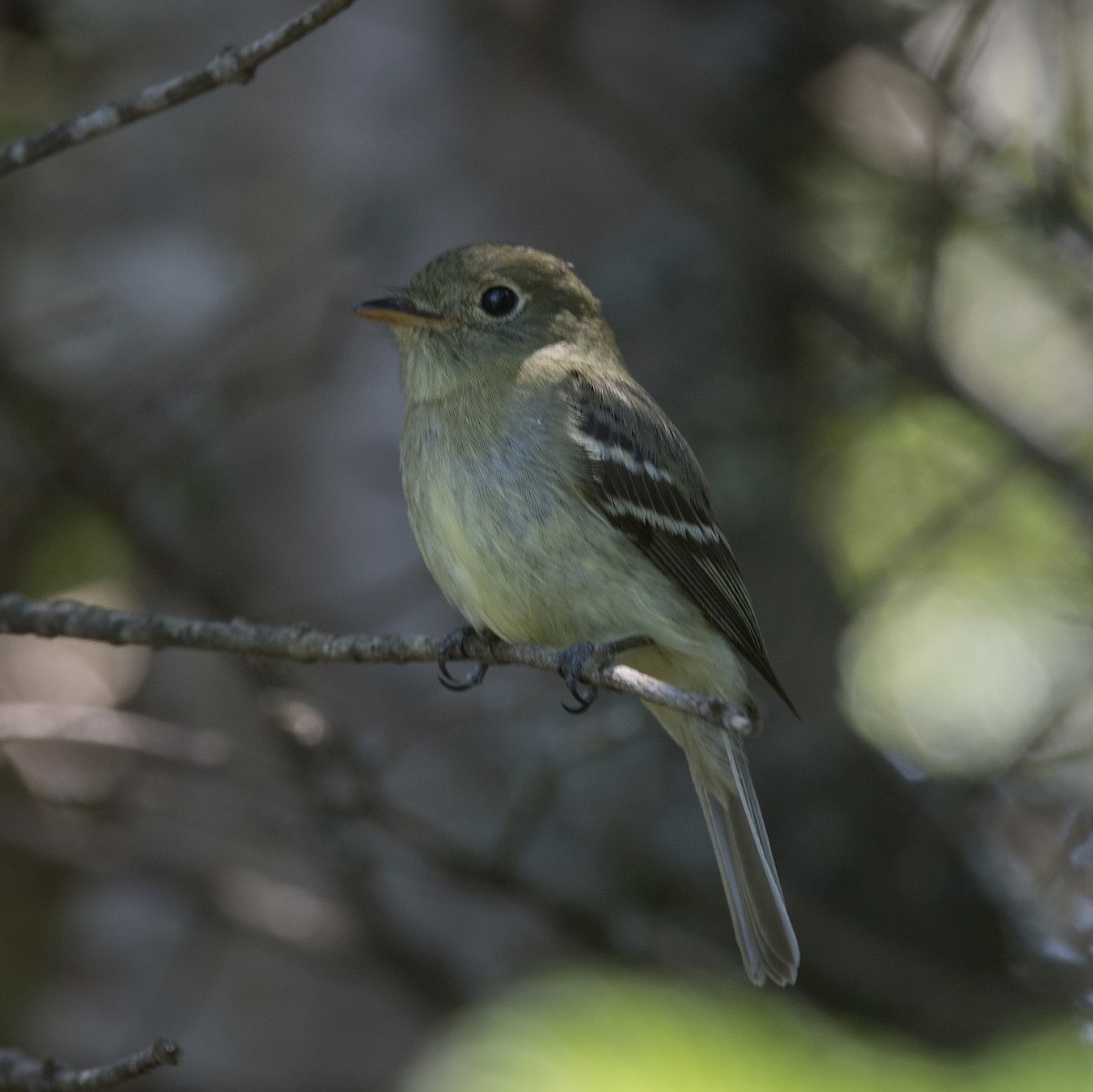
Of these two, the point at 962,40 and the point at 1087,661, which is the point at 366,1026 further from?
the point at 962,40

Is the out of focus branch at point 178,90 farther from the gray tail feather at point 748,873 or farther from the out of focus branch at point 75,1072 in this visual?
the gray tail feather at point 748,873

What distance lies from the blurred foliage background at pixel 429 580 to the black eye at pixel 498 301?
982mm

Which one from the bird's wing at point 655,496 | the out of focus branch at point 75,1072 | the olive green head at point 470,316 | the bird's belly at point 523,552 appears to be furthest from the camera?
the olive green head at point 470,316

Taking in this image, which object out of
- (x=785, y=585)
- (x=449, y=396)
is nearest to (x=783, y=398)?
(x=785, y=585)

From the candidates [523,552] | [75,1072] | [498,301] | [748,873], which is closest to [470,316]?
[498,301]

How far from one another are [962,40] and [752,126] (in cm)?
137

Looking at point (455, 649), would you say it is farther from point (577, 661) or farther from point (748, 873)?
point (748, 873)

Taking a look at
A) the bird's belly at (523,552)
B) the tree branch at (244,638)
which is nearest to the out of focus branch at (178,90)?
the tree branch at (244,638)

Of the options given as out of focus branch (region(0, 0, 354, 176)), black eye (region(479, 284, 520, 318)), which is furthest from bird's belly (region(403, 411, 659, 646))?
out of focus branch (region(0, 0, 354, 176))

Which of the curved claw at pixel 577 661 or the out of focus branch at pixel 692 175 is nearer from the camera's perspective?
the curved claw at pixel 577 661

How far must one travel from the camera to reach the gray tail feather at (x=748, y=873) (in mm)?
3461

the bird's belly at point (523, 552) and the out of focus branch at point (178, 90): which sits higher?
the out of focus branch at point (178, 90)

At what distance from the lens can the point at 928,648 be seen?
5.12 metres

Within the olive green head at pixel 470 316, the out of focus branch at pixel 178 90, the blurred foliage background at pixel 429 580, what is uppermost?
the out of focus branch at pixel 178 90
